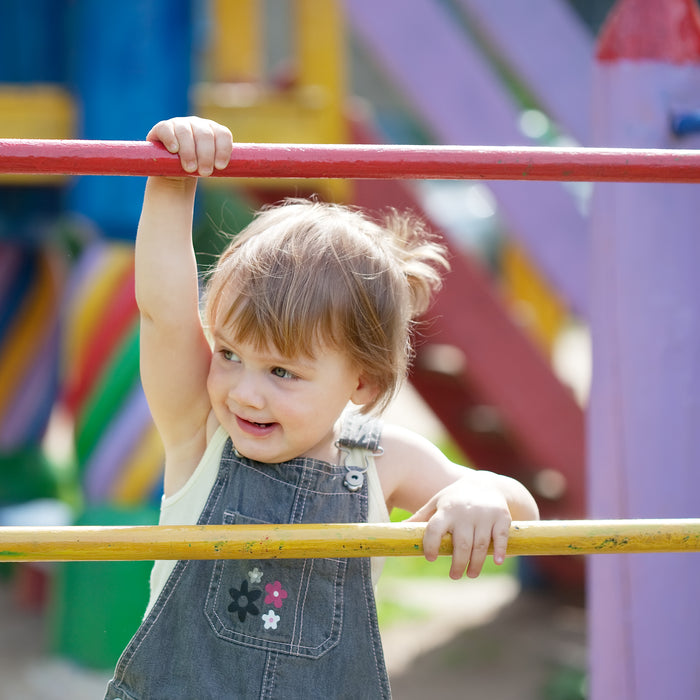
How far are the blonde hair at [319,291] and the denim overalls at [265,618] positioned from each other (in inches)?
6.0

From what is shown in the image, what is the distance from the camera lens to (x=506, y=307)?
3.30 meters

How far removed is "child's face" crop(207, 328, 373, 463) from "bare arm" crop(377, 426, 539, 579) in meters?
0.12

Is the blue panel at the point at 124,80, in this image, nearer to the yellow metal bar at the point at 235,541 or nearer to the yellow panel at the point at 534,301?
the yellow metal bar at the point at 235,541

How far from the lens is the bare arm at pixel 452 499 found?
114 cm

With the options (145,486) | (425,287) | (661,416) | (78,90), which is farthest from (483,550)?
(78,90)

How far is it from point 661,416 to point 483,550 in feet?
2.55

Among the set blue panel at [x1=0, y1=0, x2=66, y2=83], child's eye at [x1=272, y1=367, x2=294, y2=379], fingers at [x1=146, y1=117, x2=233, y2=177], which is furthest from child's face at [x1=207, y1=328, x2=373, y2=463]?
blue panel at [x1=0, y1=0, x2=66, y2=83]

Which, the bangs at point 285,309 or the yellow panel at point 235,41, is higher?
the yellow panel at point 235,41

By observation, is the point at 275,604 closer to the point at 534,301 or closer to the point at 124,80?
the point at 124,80

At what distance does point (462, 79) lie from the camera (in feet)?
9.77

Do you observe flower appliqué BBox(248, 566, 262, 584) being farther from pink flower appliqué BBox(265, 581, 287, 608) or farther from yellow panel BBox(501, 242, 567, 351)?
yellow panel BBox(501, 242, 567, 351)

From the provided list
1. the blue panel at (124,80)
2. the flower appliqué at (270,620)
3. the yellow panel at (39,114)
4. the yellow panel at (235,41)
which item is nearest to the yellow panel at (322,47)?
the blue panel at (124,80)

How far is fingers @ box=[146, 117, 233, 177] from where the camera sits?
1.10 m

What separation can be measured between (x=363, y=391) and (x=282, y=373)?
0.13 meters
